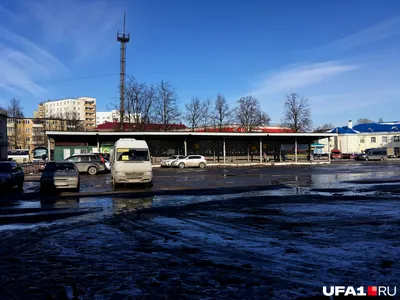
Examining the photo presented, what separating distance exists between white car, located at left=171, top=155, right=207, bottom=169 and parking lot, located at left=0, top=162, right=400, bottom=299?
93.2ft

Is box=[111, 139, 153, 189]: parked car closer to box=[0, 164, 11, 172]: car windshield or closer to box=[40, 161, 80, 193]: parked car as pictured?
box=[40, 161, 80, 193]: parked car

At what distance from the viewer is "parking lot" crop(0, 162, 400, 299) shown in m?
5.02

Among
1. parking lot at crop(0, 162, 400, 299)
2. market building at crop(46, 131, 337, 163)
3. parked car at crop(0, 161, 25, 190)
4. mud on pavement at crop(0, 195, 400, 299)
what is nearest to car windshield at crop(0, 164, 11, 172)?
parked car at crop(0, 161, 25, 190)

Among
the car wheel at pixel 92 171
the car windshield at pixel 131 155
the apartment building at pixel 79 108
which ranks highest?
the apartment building at pixel 79 108

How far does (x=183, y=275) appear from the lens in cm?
549

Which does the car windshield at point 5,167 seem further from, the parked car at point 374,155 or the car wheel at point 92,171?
the parked car at point 374,155

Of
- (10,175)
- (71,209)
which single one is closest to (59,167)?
(10,175)

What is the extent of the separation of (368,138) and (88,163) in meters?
80.3

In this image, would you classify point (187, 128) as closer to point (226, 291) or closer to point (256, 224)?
point (256, 224)

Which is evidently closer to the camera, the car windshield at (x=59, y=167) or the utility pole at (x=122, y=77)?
the car windshield at (x=59, y=167)

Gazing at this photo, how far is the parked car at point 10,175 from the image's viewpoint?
17984 mm

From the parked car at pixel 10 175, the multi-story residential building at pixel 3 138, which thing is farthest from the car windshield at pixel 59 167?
the multi-story residential building at pixel 3 138

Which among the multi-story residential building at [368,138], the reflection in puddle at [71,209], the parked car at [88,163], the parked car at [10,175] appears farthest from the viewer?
the multi-story residential building at [368,138]

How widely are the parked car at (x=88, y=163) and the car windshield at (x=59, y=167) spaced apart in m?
11.6
